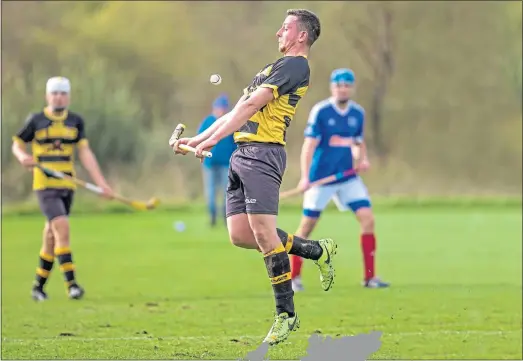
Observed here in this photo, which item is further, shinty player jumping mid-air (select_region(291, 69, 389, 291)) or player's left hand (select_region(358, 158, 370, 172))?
player's left hand (select_region(358, 158, 370, 172))

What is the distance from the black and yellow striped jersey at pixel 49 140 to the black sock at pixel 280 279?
425cm

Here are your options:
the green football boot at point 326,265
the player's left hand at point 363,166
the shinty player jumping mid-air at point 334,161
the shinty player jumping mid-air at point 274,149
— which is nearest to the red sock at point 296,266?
the shinty player jumping mid-air at point 334,161

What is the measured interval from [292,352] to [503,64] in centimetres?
2108

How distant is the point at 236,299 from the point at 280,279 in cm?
387

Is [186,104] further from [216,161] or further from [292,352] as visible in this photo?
[292,352]

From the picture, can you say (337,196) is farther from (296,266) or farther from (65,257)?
(65,257)

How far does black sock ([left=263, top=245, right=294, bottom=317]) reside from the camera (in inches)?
258

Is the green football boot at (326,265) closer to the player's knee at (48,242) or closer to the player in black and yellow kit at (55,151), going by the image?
the player in black and yellow kit at (55,151)

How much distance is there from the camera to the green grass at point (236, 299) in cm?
749

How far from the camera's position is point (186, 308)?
9742mm

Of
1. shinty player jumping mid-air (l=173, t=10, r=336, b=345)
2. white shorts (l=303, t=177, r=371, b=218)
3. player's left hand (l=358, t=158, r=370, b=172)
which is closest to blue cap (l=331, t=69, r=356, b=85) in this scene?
player's left hand (l=358, t=158, r=370, b=172)

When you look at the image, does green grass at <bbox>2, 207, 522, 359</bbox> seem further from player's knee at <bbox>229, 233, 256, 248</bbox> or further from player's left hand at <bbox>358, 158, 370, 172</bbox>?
player's left hand at <bbox>358, 158, 370, 172</bbox>

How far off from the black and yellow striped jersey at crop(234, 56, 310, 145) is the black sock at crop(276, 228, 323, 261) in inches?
24.2

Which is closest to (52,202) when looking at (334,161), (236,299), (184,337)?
(236,299)
